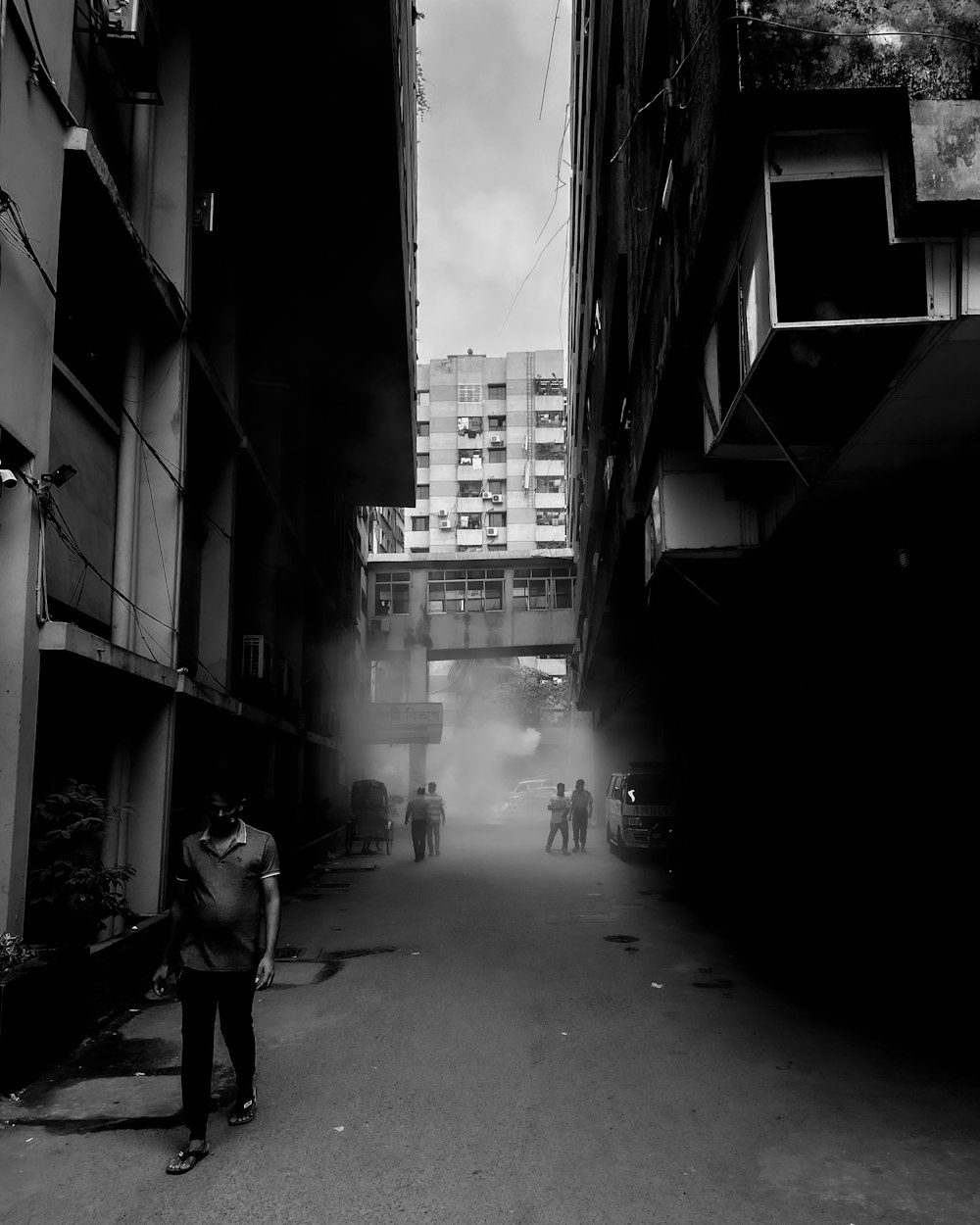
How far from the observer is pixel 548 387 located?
6631 centimetres

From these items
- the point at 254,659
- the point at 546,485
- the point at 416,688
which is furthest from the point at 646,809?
the point at 546,485

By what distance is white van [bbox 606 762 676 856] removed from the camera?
19.7 meters

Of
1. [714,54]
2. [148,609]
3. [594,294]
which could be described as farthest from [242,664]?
[714,54]

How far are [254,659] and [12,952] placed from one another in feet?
32.1

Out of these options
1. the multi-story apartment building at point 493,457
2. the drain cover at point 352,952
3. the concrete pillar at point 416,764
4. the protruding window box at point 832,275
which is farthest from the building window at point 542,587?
the protruding window box at point 832,275

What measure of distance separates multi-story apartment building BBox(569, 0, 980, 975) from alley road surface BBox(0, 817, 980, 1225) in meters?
3.26

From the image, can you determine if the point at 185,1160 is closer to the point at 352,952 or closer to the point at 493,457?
the point at 352,952

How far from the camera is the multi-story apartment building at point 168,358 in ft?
22.0

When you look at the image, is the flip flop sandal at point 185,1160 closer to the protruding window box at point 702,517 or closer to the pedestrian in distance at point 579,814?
the protruding window box at point 702,517

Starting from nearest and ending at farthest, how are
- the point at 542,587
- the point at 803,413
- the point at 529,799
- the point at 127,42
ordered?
the point at 803,413 → the point at 127,42 → the point at 542,587 → the point at 529,799

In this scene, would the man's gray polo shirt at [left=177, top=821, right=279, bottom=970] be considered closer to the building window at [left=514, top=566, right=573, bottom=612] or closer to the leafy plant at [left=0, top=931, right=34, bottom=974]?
the leafy plant at [left=0, top=931, right=34, bottom=974]

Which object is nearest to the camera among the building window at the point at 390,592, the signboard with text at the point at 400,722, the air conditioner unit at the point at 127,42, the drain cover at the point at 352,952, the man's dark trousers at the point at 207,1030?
the man's dark trousers at the point at 207,1030

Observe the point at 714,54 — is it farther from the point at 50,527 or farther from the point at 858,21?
the point at 50,527

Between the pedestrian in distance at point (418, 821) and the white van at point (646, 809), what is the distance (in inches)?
164
